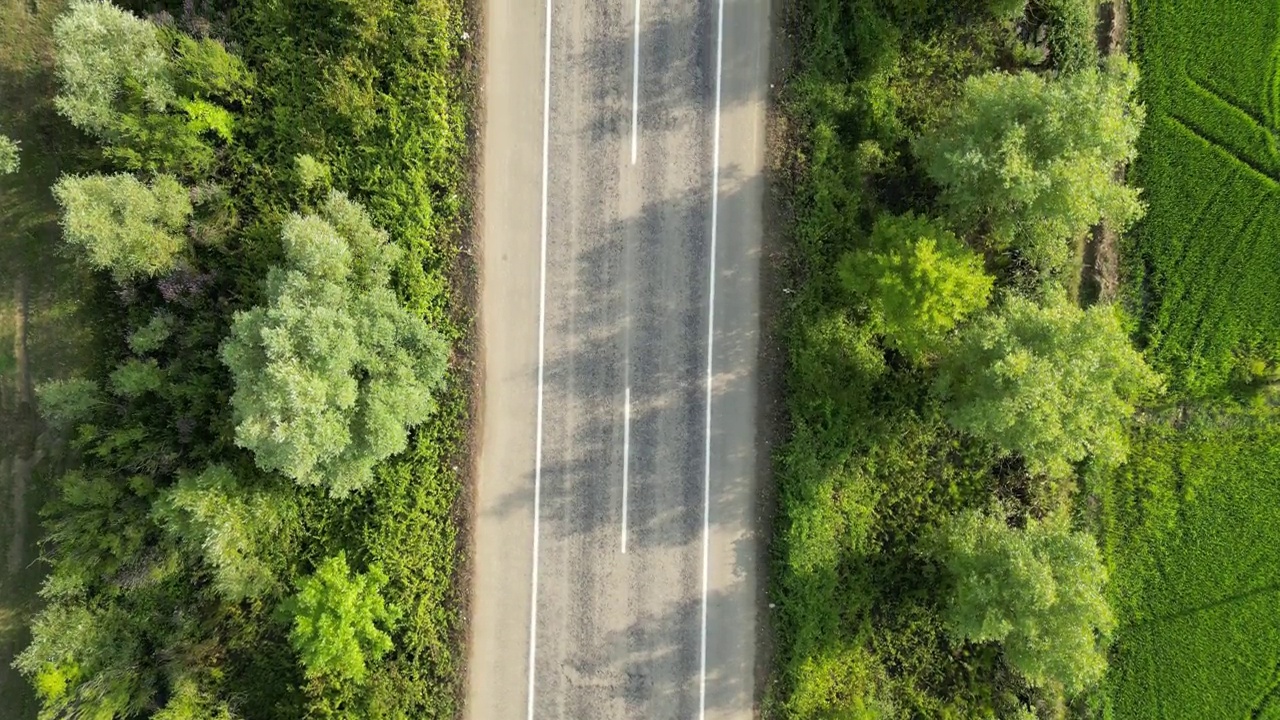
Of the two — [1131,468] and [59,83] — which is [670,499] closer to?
[1131,468]

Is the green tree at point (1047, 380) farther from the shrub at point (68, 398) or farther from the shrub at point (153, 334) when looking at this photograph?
the shrub at point (68, 398)

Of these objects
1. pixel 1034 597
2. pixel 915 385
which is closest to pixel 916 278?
pixel 915 385

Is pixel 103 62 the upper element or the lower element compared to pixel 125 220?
upper

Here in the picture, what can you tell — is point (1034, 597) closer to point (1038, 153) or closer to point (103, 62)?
point (1038, 153)

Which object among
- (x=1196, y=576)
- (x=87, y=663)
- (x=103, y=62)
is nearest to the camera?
(x=103, y=62)

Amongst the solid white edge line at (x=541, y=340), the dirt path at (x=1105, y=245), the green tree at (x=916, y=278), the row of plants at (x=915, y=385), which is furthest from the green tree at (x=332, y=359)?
the dirt path at (x=1105, y=245)

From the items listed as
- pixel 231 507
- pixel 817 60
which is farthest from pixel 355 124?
pixel 817 60
